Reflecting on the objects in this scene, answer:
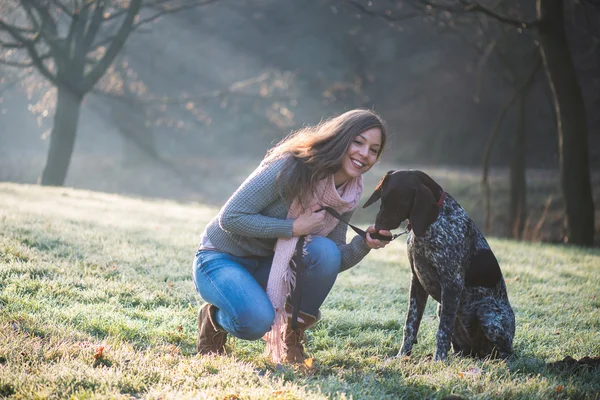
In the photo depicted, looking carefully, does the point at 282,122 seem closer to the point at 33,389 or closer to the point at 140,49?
the point at 140,49

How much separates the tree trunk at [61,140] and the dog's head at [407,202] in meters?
11.9

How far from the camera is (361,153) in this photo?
354 cm

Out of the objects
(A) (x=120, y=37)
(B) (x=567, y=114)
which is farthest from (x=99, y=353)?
(A) (x=120, y=37)

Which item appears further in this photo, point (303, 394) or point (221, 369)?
point (221, 369)

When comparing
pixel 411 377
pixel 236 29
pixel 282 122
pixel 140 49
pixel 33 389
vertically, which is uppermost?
pixel 236 29

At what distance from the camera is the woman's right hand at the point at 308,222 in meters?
3.40

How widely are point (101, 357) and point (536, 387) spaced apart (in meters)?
2.26

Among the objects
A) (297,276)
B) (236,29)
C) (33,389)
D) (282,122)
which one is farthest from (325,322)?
(236,29)

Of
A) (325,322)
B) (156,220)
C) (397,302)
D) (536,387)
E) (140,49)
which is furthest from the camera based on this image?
(140,49)

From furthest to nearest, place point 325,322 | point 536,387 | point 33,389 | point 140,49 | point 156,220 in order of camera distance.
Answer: point 140,49 → point 156,220 → point 325,322 → point 536,387 → point 33,389

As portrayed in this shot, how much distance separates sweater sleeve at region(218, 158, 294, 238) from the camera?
11.1 ft

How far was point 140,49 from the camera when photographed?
2355cm

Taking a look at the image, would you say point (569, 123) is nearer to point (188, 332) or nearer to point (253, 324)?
point (188, 332)

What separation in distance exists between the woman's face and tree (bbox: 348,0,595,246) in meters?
6.38
